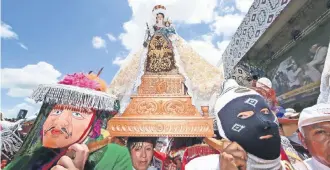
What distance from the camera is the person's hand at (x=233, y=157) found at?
80 cm

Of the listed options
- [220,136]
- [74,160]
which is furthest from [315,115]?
[74,160]

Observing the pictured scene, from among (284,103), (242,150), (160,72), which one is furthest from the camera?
(284,103)

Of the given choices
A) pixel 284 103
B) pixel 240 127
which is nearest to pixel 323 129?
pixel 240 127

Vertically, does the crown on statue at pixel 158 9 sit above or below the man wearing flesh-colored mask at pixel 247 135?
above

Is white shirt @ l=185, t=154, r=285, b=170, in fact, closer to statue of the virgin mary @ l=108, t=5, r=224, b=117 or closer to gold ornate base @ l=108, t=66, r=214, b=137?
gold ornate base @ l=108, t=66, r=214, b=137

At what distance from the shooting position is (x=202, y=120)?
2.93 metres

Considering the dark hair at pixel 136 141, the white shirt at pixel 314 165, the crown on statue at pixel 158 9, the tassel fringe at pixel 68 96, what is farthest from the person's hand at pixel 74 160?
the crown on statue at pixel 158 9

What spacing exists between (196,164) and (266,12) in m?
4.36

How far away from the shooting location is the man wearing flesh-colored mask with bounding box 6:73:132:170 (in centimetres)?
121

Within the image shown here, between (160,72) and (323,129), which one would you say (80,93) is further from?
(160,72)

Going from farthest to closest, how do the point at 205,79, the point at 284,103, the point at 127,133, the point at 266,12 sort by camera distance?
1. the point at 284,103
2. the point at 205,79
3. the point at 266,12
4. the point at 127,133

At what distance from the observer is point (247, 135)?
0.87 m

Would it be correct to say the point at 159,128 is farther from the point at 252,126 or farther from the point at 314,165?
the point at 252,126

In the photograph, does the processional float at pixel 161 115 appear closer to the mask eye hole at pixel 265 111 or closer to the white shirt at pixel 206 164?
the white shirt at pixel 206 164
